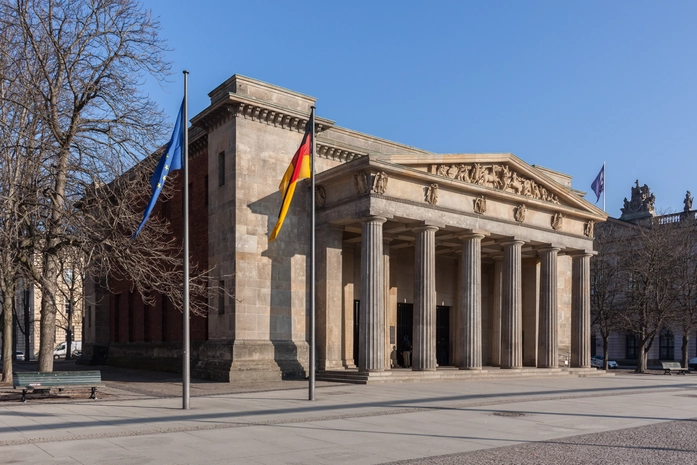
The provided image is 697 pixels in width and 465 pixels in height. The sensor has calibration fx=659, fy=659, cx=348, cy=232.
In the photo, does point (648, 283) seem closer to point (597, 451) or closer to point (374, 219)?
point (374, 219)

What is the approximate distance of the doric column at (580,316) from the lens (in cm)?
3744

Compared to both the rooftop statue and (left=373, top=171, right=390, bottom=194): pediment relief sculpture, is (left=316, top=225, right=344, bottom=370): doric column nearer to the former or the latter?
(left=373, top=171, right=390, bottom=194): pediment relief sculpture

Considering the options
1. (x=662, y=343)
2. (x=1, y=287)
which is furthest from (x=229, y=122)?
(x=662, y=343)

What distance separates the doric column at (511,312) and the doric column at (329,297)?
29.2ft

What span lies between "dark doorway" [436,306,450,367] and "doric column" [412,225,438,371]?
9.92 m

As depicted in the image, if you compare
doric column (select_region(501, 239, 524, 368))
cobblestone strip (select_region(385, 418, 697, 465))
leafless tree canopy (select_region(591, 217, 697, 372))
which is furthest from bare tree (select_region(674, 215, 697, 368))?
cobblestone strip (select_region(385, 418, 697, 465))

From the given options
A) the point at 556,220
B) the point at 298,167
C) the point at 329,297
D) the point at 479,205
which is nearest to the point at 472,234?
the point at 479,205

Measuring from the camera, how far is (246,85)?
29.2m

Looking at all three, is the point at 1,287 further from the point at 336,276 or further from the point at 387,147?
the point at 387,147

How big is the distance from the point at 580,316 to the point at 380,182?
1668 cm

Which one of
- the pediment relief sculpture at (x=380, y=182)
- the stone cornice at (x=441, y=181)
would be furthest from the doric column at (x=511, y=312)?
the pediment relief sculpture at (x=380, y=182)

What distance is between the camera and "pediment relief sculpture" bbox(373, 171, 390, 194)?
91.3 feet

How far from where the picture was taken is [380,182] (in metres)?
27.9

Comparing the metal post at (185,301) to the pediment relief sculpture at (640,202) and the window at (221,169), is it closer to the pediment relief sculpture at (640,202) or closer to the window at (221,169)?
the window at (221,169)
